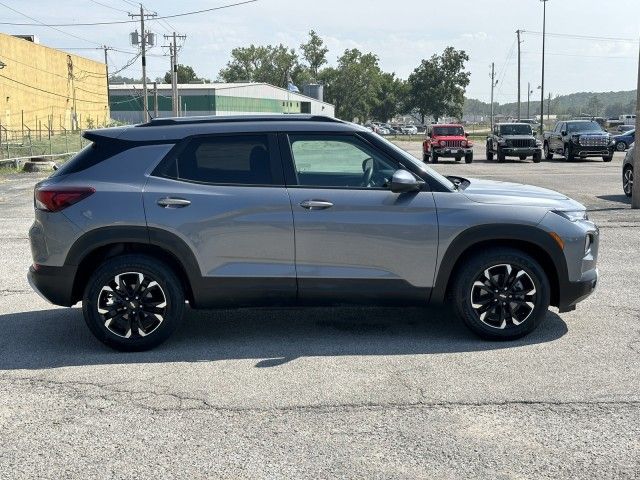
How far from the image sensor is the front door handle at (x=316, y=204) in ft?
19.1

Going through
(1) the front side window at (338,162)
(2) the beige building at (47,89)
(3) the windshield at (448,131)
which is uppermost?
(2) the beige building at (47,89)

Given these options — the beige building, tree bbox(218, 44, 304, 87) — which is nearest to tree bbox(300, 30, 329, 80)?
tree bbox(218, 44, 304, 87)

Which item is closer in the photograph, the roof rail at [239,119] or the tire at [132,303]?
the tire at [132,303]

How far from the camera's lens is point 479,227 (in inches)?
231

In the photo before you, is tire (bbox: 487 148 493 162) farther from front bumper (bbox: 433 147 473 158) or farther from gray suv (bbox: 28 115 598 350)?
gray suv (bbox: 28 115 598 350)

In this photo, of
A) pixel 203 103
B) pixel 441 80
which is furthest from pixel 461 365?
pixel 441 80

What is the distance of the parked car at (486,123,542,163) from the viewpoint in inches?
1384

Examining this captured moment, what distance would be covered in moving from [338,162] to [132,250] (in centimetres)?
176

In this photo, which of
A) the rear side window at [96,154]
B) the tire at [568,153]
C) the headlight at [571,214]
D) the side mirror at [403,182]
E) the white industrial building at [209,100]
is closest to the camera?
the side mirror at [403,182]

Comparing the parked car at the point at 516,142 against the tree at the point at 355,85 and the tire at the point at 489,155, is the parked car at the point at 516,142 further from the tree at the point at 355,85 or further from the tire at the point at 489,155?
the tree at the point at 355,85

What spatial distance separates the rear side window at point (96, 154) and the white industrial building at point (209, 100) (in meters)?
75.2

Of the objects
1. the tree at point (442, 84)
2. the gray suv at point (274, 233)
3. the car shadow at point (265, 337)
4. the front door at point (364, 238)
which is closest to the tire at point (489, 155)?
the car shadow at point (265, 337)

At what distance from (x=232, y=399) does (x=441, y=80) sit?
123841 millimetres

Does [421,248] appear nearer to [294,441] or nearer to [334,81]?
[294,441]
